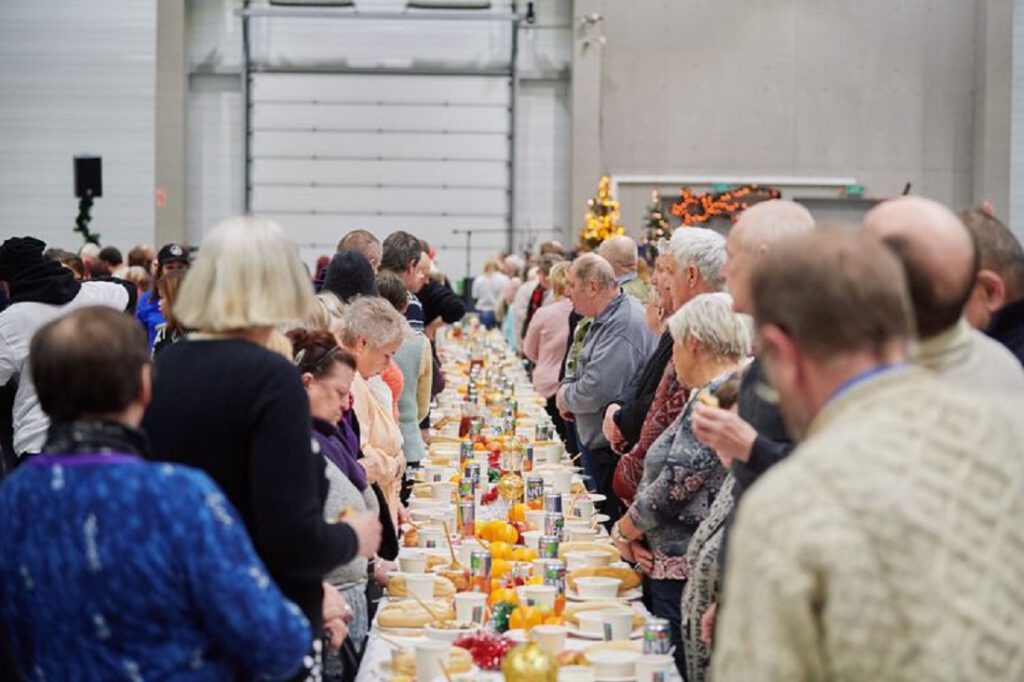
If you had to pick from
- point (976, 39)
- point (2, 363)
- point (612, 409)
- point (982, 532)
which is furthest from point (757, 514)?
point (976, 39)

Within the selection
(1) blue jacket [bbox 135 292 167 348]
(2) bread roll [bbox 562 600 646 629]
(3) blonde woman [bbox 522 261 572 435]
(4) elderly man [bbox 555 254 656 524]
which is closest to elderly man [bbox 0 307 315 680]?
(2) bread roll [bbox 562 600 646 629]

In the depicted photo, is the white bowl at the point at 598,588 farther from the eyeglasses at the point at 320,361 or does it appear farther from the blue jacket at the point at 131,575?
the blue jacket at the point at 131,575

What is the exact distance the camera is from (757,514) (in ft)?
5.63

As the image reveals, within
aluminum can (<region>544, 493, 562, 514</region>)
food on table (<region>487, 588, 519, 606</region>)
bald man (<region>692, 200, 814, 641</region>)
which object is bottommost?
aluminum can (<region>544, 493, 562, 514</region>)

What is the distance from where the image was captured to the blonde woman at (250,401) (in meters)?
2.73

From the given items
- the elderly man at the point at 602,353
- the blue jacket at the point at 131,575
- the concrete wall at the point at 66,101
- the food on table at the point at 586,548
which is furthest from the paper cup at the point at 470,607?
the concrete wall at the point at 66,101

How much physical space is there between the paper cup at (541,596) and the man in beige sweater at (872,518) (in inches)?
76.3

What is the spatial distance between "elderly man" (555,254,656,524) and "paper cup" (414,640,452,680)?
160 inches

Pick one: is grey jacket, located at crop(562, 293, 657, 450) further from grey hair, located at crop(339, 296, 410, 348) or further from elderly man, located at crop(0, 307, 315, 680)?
elderly man, located at crop(0, 307, 315, 680)

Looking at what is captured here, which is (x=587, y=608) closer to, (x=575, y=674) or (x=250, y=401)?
(x=575, y=674)

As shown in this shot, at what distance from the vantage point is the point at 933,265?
2.44 metres

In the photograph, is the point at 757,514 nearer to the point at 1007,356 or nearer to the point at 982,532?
the point at 982,532

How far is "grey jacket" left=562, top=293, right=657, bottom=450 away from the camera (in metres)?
7.30

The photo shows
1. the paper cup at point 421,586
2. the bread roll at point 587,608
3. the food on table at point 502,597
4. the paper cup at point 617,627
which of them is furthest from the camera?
the paper cup at point 421,586
